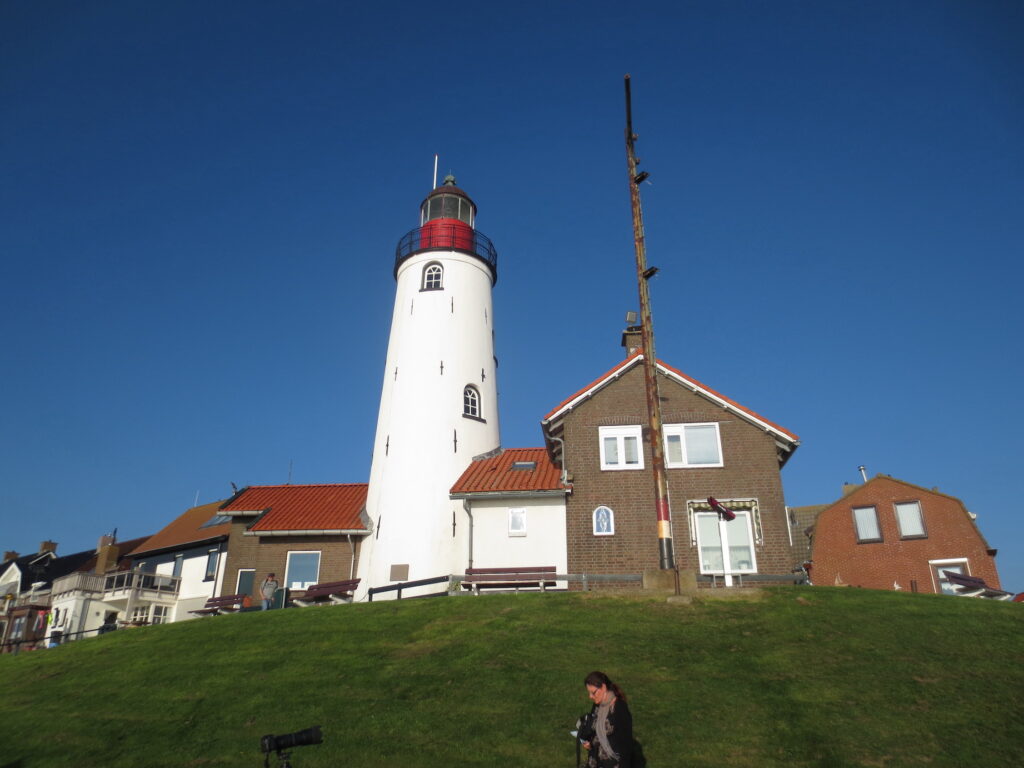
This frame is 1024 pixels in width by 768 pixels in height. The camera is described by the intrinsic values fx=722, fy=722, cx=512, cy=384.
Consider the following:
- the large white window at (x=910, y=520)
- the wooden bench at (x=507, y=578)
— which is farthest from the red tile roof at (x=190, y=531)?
the large white window at (x=910, y=520)

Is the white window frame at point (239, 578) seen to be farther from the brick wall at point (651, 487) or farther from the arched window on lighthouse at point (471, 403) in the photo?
the brick wall at point (651, 487)

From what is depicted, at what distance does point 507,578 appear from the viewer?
25891mm

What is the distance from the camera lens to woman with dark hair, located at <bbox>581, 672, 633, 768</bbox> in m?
9.28

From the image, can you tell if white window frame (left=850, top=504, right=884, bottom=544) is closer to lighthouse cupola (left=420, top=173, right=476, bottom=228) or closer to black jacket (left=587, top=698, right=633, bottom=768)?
lighthouse cupola (left=420, top=173, right=476, bottom=228)

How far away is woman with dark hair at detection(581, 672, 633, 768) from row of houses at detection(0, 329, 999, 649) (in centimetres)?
1460

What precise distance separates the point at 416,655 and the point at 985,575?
29.8 m

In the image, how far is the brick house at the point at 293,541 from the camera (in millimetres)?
31984

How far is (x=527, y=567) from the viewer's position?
27.2m

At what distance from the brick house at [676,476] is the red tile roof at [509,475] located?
167 cm

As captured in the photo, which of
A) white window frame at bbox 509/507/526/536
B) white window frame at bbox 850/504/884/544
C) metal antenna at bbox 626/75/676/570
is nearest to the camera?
metal antenna at bbox 626/75/676/570

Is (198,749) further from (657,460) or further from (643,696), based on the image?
(657,460)

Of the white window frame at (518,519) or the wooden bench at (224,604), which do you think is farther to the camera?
the wooden bench at (224,604)

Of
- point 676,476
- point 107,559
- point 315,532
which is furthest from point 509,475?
point 107,559

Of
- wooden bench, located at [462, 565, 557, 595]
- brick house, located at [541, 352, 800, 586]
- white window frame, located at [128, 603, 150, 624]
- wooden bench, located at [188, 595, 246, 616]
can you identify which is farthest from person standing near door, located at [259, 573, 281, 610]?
brick house, located at [541, 352, 800, 586]
